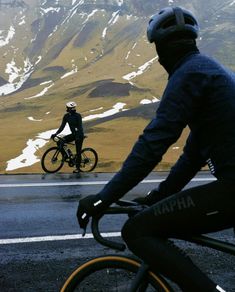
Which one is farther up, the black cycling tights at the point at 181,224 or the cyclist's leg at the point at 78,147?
the black cycling tights at the point at 181,224

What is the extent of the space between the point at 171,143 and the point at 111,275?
35.6 inches

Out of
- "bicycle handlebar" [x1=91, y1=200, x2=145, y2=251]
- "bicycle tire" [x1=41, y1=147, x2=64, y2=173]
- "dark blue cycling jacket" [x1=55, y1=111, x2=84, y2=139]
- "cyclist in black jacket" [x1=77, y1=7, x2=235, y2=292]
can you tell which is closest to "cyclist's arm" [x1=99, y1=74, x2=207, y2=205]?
"cyclist in black jacket" [x1=77, y1=7, x2=235, y2=292]

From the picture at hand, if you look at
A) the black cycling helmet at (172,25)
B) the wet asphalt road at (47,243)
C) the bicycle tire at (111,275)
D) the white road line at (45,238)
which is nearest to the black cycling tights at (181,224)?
the bicycle tire at (111,275)

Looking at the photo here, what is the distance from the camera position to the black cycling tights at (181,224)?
2.57m

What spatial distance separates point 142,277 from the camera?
2.69 metres

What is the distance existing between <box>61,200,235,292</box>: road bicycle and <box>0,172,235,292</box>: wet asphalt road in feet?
6.00

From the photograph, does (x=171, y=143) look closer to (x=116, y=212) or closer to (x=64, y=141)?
(x=116, y=212)

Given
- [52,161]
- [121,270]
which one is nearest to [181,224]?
[121,270]

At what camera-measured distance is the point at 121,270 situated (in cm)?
282

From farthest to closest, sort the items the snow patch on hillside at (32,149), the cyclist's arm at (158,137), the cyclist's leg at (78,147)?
1. the snow patch on hillside at (32,149)
2. the cyclist's leg at (78,147)
3. the cyclist's arm at (158,137)

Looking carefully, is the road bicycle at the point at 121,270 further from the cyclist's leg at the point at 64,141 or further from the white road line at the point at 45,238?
the cyclist's leg at the point at 64,141

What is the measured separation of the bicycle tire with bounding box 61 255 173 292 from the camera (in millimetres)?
2721

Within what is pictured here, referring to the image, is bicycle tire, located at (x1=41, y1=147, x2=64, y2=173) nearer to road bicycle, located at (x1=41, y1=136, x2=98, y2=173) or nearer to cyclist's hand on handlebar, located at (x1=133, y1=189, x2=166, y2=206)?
road bicycle, located at (x1=41, y1=136, x2=98, y2=173)

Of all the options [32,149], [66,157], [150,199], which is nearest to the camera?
[150,199]
